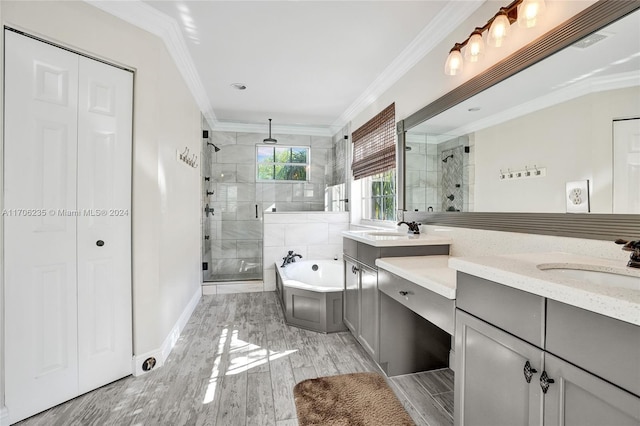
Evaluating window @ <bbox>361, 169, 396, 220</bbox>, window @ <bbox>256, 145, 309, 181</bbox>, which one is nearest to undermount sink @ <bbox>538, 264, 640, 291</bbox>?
window @ <bbox>361, 169, 396, 220</bbox>

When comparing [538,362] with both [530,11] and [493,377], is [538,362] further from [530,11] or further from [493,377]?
[530,11]

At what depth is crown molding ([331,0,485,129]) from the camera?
1915 millimetres

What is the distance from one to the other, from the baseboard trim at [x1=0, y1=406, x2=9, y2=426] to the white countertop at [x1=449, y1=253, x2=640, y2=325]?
240cm

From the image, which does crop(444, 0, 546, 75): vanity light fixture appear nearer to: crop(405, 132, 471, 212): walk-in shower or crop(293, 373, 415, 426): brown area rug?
crop(405, 132, 471, 212): walk-in shower

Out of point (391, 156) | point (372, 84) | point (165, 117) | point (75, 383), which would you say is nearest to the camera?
point (75, 383)

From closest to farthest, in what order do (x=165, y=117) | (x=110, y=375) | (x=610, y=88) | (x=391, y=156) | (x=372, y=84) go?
(x=610, y=88), (x=110, y=375), (x=165, y=117), (x=391, y=156), (x=372, y=84)

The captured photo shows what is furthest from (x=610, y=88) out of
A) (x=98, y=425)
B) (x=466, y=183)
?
(x=98, y=425)

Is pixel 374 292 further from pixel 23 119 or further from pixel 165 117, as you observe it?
pixel 23 119

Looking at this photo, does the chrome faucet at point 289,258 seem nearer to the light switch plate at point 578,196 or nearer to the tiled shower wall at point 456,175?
the tiled shower wall at point 456,175

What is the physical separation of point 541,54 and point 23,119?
2.70 metres

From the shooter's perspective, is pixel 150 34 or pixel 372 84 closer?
pixel 150 34

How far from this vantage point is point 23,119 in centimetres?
156

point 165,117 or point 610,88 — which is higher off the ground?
point 165,117

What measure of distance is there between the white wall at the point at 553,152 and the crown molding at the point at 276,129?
350 centimetres
